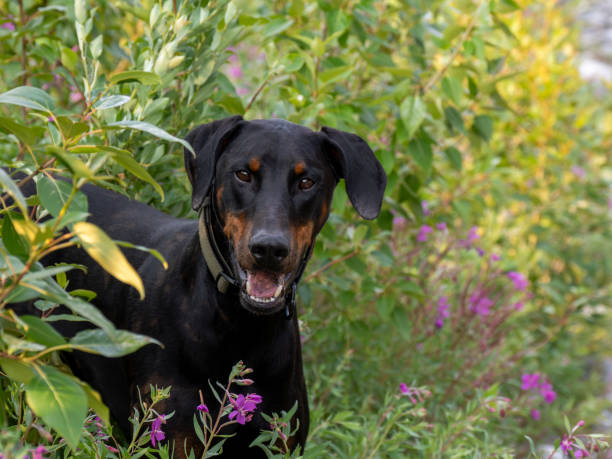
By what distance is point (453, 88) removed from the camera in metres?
3.58

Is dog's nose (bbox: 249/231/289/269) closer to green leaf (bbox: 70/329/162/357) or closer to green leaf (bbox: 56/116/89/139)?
green leaf (bbox: 56/116/89/139)

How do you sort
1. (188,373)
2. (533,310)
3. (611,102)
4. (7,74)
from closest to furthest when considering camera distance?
(188,373) < (7,74) < (533,310) < (611,102)

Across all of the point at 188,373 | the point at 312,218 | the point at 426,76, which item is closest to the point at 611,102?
the point at 426,76

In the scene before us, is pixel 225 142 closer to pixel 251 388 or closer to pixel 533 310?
pixel 251 388

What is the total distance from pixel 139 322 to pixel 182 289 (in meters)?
0.19

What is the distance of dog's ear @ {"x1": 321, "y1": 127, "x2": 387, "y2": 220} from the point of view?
8.88 ft

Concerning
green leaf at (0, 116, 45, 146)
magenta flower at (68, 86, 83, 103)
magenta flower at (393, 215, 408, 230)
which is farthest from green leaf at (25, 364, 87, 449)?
magenta flower at (393, 215, 408, 230)

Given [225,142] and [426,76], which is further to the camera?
[426,76]

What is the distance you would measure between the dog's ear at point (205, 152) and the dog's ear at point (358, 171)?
0.37 metres

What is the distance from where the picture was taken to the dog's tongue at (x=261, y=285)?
2414 mm

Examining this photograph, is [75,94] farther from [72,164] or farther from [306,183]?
[72,164]

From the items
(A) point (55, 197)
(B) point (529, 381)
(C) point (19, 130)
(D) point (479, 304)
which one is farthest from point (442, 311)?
(C) point (19, 130)

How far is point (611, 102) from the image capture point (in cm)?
719

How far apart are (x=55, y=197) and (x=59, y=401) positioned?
24.7 inches
